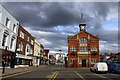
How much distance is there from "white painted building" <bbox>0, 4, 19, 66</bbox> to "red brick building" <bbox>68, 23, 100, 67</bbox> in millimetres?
26921

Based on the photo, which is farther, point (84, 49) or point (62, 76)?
point (84, 49)

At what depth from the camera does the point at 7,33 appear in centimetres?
4150

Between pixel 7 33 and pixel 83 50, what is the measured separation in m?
35.4

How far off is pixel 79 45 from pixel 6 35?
34.8 metres

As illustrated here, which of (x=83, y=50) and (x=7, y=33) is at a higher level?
(x=7, y=33)

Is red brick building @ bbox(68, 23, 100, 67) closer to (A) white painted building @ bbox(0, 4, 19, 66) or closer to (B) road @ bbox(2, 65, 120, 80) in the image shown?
(A) white painted building @ bbox(0, 4, 19, 66)

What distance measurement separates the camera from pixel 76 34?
72.1m

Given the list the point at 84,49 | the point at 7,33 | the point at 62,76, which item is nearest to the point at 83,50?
the point at 84,49

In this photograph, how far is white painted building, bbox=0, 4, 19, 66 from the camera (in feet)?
125

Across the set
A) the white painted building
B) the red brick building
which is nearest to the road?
the white painted building

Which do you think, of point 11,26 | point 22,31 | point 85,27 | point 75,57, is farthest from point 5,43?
point 85,27

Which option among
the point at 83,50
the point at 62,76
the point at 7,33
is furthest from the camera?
the point at 83,50

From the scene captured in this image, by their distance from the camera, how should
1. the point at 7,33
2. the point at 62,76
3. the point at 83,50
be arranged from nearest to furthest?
the point at 62,76 < the point at 7,33 < the point at 83,50

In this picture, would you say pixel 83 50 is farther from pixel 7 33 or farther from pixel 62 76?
pixel 62 76
